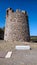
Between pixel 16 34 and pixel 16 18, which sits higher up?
pixel 16 18

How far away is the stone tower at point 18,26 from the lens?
17.4 meters

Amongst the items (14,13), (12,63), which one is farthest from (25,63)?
(14,13)

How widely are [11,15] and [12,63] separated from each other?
12.5 meters

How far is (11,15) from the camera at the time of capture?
58.8ft

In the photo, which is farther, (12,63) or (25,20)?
(25,20)

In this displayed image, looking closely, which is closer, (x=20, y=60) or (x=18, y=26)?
(x=20, y=60)

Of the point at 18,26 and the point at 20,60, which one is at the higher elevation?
the point at 18,26

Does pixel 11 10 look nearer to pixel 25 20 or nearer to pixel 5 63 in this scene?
pixel 25 20

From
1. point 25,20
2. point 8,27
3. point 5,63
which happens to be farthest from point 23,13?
point 5,63

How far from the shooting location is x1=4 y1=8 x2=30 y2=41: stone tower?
17391 mm

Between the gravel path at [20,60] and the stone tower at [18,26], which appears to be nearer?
the gravel path at [20,60]

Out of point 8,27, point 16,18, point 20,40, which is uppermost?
point 16,18

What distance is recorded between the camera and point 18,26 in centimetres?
1742

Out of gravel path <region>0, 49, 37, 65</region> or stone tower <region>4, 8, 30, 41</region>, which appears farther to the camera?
stone tower <region>4, 8, 30, 41</region>
